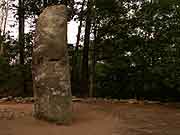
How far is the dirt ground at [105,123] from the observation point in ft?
27.7

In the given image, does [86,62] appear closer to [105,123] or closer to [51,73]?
[105,123]

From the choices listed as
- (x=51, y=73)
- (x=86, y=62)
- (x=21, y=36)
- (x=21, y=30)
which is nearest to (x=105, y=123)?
(x=51, y=73)

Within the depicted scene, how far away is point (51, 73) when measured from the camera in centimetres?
952

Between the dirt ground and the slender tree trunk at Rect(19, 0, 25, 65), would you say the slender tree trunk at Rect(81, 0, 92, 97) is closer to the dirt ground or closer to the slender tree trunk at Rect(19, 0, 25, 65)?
the slender tree trunk at Rect(19, 0, 25, 65)

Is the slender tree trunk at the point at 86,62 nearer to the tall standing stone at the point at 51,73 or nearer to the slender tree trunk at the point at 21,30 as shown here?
the slender tree trunk at the point at 21,30

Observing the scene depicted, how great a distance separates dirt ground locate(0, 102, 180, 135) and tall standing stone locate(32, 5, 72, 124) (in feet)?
1.05

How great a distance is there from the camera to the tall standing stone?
30.9 ft

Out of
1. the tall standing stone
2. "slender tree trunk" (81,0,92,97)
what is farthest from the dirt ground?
"slender tree trunk" (81,0,92,97)

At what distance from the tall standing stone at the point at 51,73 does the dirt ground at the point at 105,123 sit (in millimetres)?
321

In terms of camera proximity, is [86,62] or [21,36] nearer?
[86,62]

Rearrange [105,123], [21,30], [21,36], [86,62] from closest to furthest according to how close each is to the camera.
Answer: [105,123] → [86,62] → [21,36] → [21,30]

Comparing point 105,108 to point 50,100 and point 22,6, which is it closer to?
point 50,100

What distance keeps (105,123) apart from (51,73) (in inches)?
74.9

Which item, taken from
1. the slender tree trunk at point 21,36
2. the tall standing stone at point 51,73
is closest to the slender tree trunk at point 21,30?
the slender tree trunk at point 21,36
